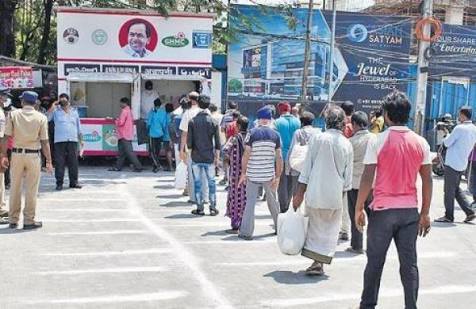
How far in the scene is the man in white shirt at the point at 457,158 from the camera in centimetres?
1031

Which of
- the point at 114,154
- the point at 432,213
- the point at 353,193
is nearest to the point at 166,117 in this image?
the point at 114,154

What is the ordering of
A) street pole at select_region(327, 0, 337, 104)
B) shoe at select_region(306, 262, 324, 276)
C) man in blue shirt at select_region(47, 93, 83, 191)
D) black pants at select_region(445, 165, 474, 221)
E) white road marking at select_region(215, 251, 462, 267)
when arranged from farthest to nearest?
street pole at select_region(327, 0, 337, 104) < man in blue shirt at select_region(47, 93, 83, 191) < black pants at select_region(445, 165, 474, 221) < white road marking at select_region(215, 251, 462, 267) < shoe at select_region(306, 262, 324, 276)

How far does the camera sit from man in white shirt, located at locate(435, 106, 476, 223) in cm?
1031

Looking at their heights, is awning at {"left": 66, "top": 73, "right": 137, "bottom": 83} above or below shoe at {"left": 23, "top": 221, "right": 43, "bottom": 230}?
above

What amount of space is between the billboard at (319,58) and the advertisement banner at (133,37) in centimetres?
993

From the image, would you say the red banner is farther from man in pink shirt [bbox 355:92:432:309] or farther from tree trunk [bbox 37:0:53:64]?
man in pink shirt [bbox 355:92:432:309]

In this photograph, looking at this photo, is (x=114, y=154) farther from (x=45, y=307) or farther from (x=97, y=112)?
(x=45, y=307)

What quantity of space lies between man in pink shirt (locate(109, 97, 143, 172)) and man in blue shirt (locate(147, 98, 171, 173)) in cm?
46

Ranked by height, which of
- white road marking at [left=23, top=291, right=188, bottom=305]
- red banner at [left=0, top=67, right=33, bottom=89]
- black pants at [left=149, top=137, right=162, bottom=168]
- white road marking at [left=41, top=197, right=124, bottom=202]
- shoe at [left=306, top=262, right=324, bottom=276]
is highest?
red banner at [left=0, top=67, right=33, bottom=89]

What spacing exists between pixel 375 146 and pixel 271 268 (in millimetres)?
2391

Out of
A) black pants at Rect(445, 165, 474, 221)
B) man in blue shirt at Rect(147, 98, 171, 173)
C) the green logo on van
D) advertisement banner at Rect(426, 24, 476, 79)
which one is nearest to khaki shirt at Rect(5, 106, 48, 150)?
black pants at Rect(445, 165, 474, 221)

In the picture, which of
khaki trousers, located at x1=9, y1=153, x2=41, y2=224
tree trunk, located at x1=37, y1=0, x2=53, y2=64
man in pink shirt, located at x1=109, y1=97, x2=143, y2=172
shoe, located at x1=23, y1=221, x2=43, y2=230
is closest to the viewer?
khaki trousers, located at x1=9, y1=153, x2=41, y2=224

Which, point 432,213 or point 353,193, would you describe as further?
point 432,213

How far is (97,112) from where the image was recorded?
18.0m
